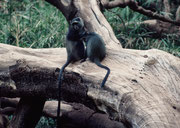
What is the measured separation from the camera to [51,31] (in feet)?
19.3

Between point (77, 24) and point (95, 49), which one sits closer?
point (95, 49)

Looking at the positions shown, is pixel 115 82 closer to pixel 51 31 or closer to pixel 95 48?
pixel 95 48

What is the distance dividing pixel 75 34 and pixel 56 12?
132 inches

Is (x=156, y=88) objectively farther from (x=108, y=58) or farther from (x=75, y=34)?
(x=75, y=34)

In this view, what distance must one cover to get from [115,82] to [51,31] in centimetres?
371

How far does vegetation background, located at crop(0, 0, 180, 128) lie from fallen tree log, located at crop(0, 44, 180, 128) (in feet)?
8.66

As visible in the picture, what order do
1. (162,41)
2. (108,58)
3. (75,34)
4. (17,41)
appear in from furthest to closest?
(162,41) → (17,41) → (75,34) → (108,58)

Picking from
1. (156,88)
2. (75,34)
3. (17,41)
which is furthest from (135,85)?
(17,41)

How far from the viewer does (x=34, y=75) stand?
2.79 metres

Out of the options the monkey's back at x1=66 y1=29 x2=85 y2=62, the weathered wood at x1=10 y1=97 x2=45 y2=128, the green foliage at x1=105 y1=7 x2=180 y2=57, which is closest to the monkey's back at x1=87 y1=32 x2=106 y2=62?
the monkey's back at x1=66 y1=29 x2=85 y2=62

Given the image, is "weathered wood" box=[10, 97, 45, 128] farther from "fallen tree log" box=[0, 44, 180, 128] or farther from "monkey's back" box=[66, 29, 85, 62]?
"monkey's back" box=[66, 29, 85, 62]

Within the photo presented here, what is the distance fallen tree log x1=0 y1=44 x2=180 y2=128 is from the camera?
2256 millimetres

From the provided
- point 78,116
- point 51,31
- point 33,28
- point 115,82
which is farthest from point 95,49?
point 33,28

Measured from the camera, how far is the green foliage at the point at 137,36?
604cm
